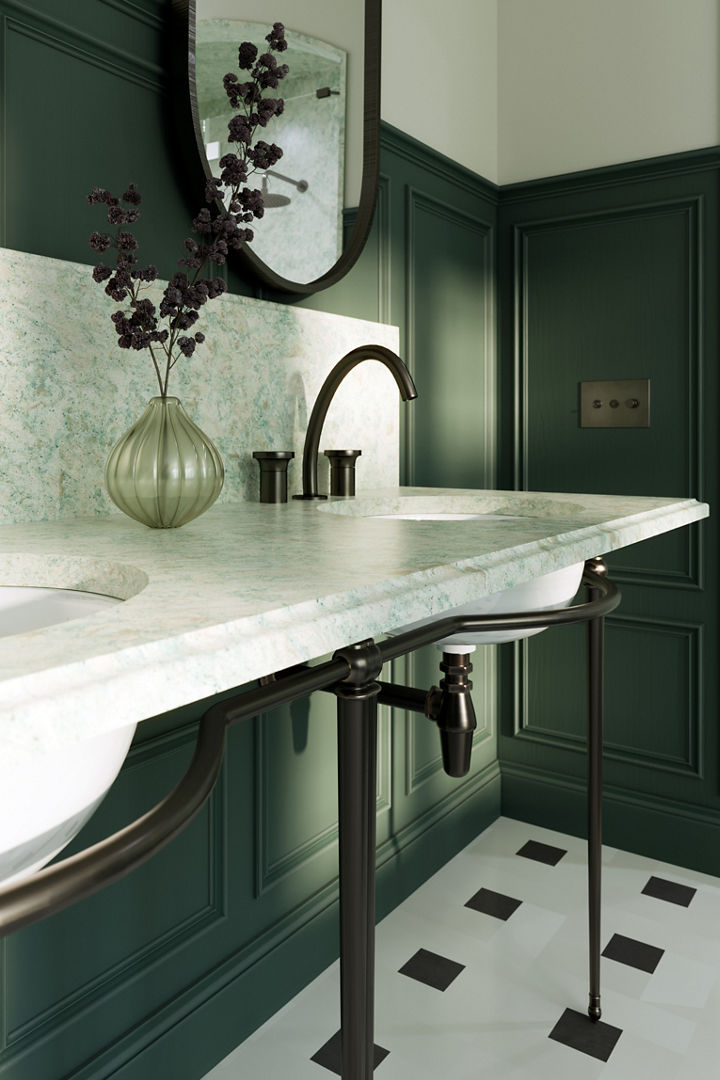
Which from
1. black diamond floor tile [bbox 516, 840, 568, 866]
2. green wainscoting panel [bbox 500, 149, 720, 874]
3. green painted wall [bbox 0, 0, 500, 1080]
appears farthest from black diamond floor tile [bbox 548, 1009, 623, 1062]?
green wainscoting panel [bbox 500, 149, 720, 874]

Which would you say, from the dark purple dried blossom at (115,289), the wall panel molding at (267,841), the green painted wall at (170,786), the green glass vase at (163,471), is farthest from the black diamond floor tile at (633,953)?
the dark purple dried blossom at (115,289)

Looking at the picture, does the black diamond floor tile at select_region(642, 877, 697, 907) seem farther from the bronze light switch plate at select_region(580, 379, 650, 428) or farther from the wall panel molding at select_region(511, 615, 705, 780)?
the bronze light switch plate at select_region(580, 379, 650, 428)

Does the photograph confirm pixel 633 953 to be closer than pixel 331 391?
No

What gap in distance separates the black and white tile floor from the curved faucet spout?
3.06 feet

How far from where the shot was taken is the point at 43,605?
718mm

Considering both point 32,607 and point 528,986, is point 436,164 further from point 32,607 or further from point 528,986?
point 528,986

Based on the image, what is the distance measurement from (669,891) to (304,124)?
5.90 ft

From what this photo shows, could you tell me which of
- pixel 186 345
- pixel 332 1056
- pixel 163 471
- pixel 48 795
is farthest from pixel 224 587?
pixel 332 1056

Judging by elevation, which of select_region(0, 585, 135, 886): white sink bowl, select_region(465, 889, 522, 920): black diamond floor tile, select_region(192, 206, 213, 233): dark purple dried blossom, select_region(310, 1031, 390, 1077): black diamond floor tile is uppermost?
select_region(192, 206, 213, 233): dark purple dried blossom

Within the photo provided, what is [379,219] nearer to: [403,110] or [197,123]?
[403,110]

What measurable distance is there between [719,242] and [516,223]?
0.53m

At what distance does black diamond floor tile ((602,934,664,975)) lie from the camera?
1604 mm

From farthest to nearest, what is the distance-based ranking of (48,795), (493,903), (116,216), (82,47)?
1. (493,903)
2. (82,47)
3. (116,216)
4. (48,795)

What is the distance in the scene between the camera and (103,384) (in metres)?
1.15
